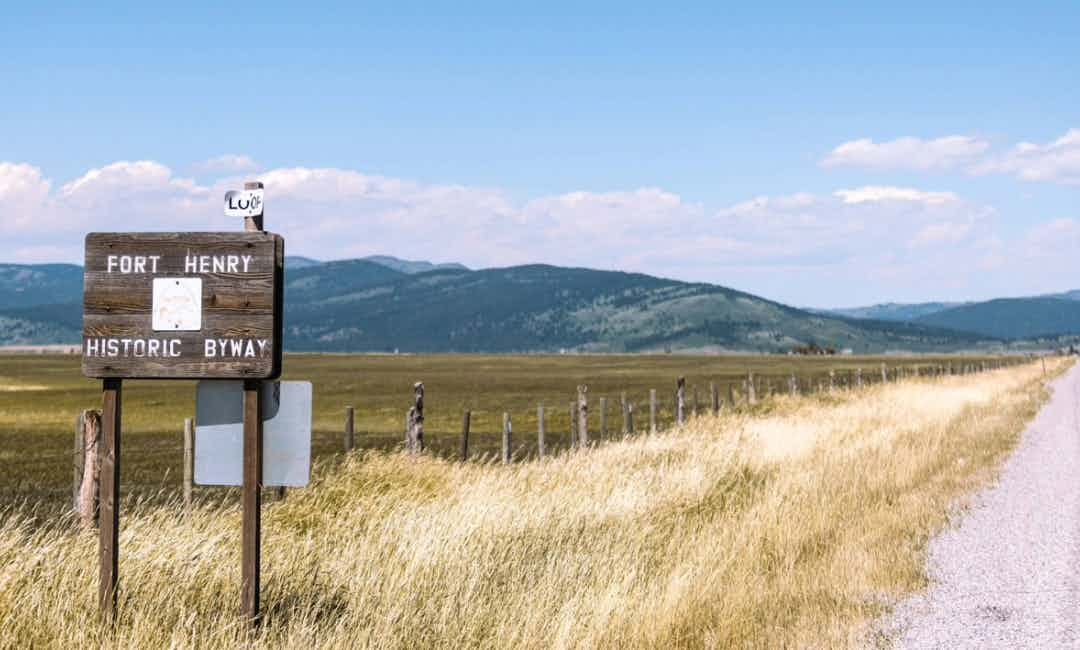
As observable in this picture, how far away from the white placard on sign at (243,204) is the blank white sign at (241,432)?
40.0 inches

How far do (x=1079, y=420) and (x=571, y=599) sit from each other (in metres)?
27.2

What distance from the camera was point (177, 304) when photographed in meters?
6.94

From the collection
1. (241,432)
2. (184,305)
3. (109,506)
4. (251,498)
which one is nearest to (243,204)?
(184,305)

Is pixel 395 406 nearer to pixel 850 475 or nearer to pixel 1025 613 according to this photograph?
pixel 850 475

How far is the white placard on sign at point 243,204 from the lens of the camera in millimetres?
6949

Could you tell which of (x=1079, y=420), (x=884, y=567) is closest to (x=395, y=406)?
(x=1079, y=420)

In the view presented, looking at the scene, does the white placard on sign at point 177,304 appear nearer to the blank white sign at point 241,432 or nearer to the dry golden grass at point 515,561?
the blank white sign at point 241,432

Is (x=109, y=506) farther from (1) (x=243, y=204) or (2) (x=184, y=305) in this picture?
(1) (x=243, y=204)

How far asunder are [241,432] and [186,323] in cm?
72

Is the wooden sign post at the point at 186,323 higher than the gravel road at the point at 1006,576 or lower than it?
higher

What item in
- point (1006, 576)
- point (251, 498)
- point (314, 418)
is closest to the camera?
point (251, 498)

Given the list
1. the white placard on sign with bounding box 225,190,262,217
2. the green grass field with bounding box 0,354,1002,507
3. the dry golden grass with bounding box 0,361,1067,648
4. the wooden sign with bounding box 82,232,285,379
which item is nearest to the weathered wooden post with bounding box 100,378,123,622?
the dry golden grass with bounding box 0,361,1067,648

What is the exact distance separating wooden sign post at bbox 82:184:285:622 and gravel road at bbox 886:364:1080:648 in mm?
4507

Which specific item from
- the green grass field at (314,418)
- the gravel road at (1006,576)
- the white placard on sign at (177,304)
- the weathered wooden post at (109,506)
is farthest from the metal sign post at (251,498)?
the green grass field at (314,418)
